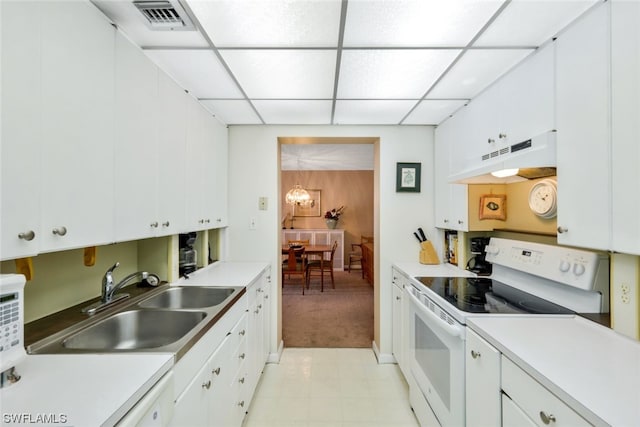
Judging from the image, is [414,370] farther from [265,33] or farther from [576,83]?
[265,33]

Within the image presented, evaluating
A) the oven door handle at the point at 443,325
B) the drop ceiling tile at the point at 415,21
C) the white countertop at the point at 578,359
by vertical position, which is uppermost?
the drop ceiling tile at the point at 415,21

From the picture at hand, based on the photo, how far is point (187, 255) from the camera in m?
2.13

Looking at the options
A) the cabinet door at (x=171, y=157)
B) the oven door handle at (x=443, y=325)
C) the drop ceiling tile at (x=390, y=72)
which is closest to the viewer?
the oven door handle at (x=443, y=325)

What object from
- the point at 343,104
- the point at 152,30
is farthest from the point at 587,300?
the point at 152,30

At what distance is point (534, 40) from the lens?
1.28 metres

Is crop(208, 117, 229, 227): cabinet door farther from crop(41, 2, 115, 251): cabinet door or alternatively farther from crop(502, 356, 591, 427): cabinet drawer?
crop(502, 356, 591, 427): cabinet drawer

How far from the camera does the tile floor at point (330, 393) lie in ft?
5.91

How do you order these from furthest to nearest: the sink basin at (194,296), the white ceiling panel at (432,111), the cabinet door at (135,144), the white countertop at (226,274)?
the white ceiling panel at (432,111) < the white countertop at (226,274) < the sink basin at (194,296) < the cabinet door at (135,144)

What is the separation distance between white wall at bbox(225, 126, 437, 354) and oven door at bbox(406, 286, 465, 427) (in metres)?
0.67

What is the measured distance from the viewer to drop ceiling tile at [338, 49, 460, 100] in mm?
1391

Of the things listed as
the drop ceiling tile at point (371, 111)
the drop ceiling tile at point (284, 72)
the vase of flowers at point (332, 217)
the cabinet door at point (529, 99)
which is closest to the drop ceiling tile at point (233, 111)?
the drop ceiling tile at point (284, 72)

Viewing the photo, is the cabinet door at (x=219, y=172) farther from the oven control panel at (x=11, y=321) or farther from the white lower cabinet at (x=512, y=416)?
the white lower cabinet at (x=512, y=416)

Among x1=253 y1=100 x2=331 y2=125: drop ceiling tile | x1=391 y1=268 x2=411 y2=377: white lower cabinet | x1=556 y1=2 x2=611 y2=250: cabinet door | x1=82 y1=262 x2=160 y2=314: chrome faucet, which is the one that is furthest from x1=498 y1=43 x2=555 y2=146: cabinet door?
x1=82 y1=262 x2=160 y2=314: chrome faucet

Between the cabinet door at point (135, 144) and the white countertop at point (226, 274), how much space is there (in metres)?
0.60
